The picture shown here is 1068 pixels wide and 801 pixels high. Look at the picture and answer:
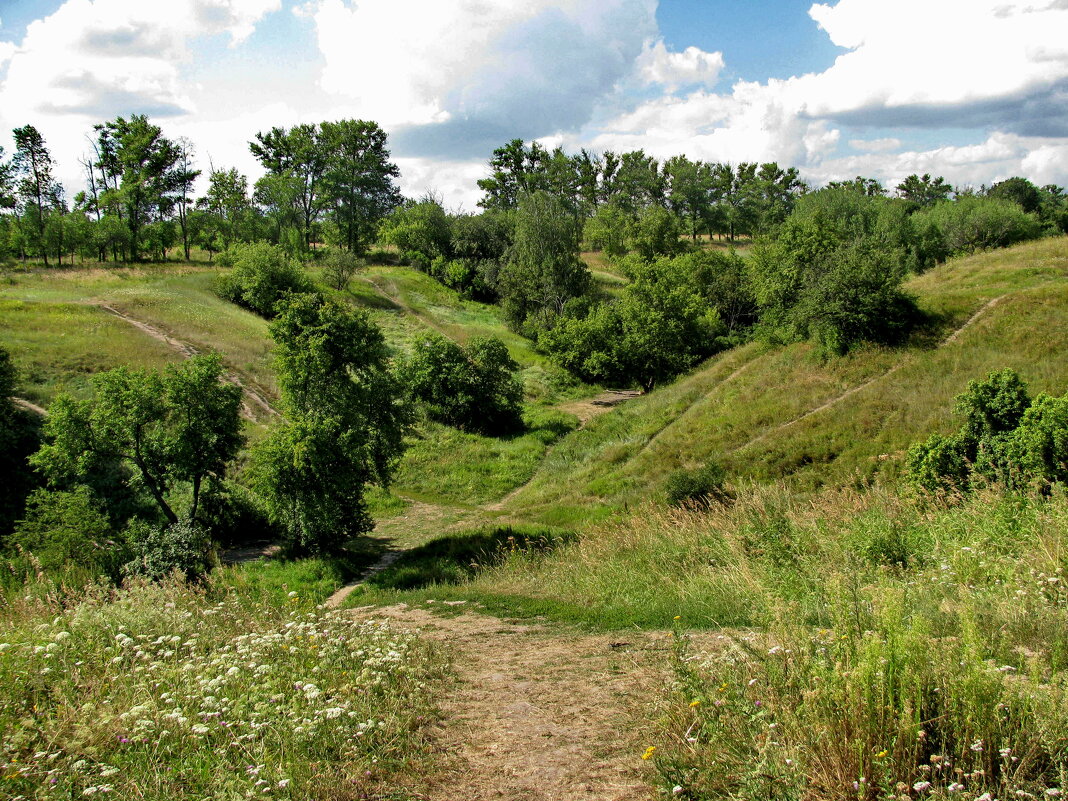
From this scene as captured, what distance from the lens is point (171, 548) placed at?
16.5 meters

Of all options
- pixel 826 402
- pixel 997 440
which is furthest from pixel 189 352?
pixel 997 440

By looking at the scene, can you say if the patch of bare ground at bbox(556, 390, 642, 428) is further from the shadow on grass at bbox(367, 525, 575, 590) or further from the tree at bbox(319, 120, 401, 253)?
the tree at bbox(319, 120, 401, 253)

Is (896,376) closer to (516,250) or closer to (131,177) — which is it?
(516,250)

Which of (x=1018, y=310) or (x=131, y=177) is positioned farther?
(x=131, y=177)

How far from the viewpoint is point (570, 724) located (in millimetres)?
4656

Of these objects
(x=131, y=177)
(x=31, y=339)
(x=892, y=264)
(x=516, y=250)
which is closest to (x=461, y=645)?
(x=892, y=264)

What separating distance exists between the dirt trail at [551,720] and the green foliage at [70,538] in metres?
12.0

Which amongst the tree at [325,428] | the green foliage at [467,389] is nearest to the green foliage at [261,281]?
the green foliage at [467,389]

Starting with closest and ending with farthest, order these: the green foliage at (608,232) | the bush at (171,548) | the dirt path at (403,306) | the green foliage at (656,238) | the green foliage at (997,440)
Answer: the green foliage at (997,440)
the bush at (171,548)
the dirt path at (403,306)
the green foliage at (656,238)
the green foliage at (608,232)

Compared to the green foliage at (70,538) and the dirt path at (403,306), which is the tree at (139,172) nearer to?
the dirt path at (403,306)

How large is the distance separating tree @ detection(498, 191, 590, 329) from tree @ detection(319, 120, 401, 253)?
28320mm

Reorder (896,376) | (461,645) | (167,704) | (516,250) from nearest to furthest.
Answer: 1. (167,704)
2. (461,645)
3. (896,376)
4. (516,250)

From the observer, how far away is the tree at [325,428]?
734 inches

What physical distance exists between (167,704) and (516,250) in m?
63.5
